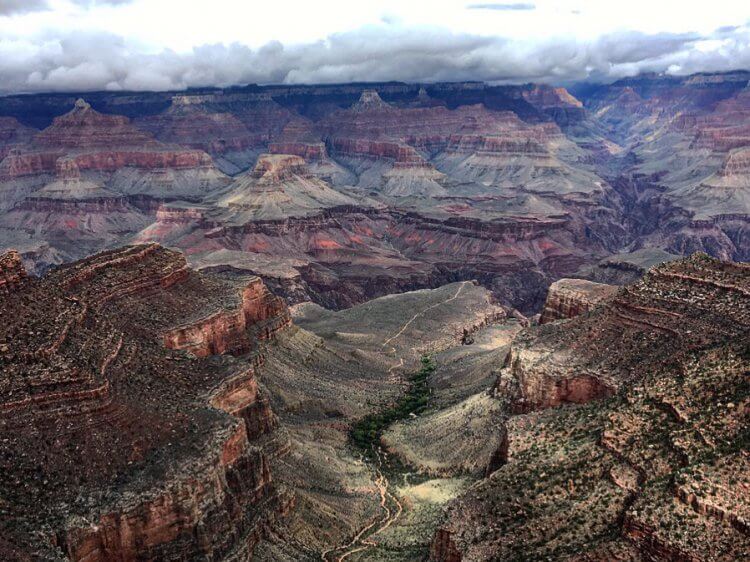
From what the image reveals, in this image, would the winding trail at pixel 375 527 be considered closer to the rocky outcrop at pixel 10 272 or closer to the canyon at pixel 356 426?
the canyon at pixel 356 426

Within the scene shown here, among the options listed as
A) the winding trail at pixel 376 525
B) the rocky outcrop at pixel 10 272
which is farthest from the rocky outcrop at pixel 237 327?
the winding trail at pixel 376 525

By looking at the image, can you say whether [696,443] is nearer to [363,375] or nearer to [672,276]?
[672,276]

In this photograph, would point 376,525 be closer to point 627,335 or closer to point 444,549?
point 444,549

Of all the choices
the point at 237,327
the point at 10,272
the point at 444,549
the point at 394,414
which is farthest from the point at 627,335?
the point at 10,272

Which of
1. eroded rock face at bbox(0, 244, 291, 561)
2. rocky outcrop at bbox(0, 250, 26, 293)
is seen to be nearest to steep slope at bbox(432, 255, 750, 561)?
eroded rock face at bbox(0, 244, 291, 561)

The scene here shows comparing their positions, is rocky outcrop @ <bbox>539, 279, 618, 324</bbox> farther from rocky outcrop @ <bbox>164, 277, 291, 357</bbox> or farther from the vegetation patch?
rocky outcrop @ <bbox>164, 277, 291, 357</bbox>

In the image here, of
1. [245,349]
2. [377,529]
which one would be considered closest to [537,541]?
[377,529]
